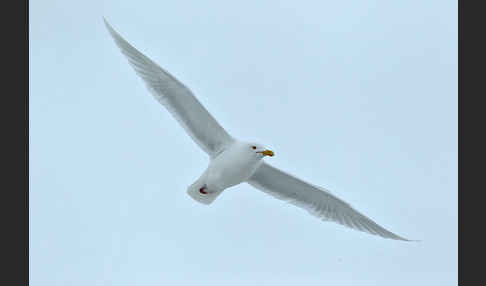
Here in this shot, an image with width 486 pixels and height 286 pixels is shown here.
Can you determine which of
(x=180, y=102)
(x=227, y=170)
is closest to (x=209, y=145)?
(x=227, y=170)

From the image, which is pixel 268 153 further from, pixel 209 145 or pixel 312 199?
pixel 312 199

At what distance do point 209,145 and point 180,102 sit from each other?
2.43ft

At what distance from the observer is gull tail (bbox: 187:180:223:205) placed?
12578mm

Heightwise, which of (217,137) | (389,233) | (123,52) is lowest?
(389,233)

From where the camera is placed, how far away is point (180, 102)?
12602 millimetres

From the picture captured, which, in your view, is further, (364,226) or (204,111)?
(364,226)

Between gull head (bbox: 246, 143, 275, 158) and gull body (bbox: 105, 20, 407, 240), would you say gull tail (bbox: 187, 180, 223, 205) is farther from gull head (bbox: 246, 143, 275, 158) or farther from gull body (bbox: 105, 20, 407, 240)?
gull head (bbox: 246, 143, 275, 158)

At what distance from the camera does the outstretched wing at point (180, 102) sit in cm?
1245

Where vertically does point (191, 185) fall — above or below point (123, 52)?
below

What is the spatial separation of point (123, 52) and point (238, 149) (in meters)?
2.08

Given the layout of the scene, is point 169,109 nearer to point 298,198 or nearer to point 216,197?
point 216,197

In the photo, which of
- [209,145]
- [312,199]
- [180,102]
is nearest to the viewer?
[180,102]

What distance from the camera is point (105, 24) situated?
12.3 meters

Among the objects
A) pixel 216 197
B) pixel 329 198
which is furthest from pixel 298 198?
pixel 216 197
